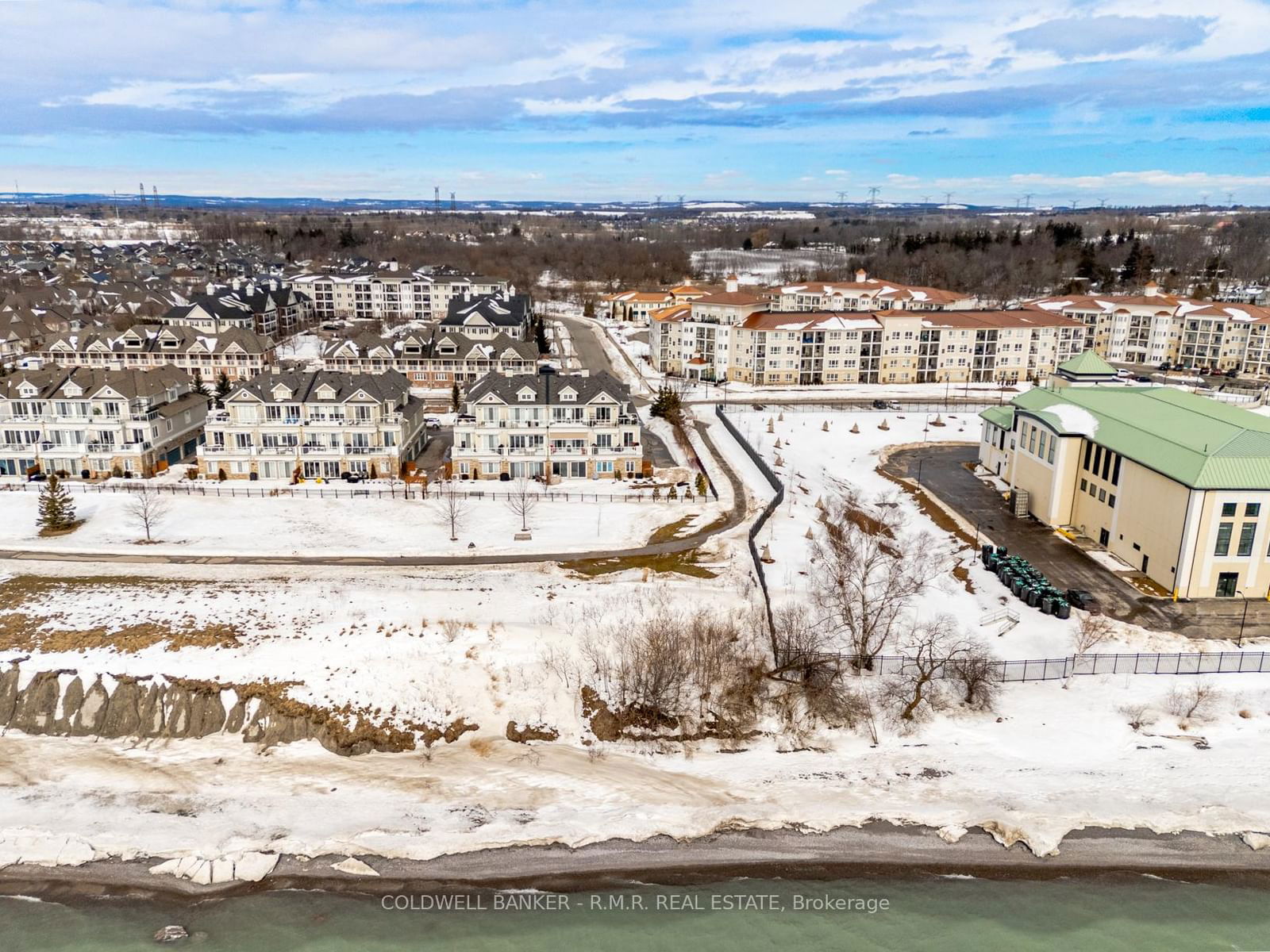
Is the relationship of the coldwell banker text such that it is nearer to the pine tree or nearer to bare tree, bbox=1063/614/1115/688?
bare tree, bbox=1063/614/1115/688

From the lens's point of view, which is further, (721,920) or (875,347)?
(875,347)

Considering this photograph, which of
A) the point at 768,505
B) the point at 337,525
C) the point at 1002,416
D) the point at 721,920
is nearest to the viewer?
the point at 721,920

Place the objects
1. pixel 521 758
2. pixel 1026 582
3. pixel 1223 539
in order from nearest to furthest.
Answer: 1. pixel 521 758
2. pixel 1223 539
3. pixel 1026 582

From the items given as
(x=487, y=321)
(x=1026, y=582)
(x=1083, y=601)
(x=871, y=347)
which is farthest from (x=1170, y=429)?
(x=487, y=321)

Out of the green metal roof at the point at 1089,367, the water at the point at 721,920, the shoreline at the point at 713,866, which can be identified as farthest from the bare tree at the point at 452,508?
the green metal roof at the point at 1089,367

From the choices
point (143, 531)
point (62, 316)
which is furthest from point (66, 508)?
point (62, 316)

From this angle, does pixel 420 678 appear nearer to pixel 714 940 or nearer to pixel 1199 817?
pixel 714 940

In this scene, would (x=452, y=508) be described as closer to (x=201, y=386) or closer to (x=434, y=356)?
(x=434, y=356)
